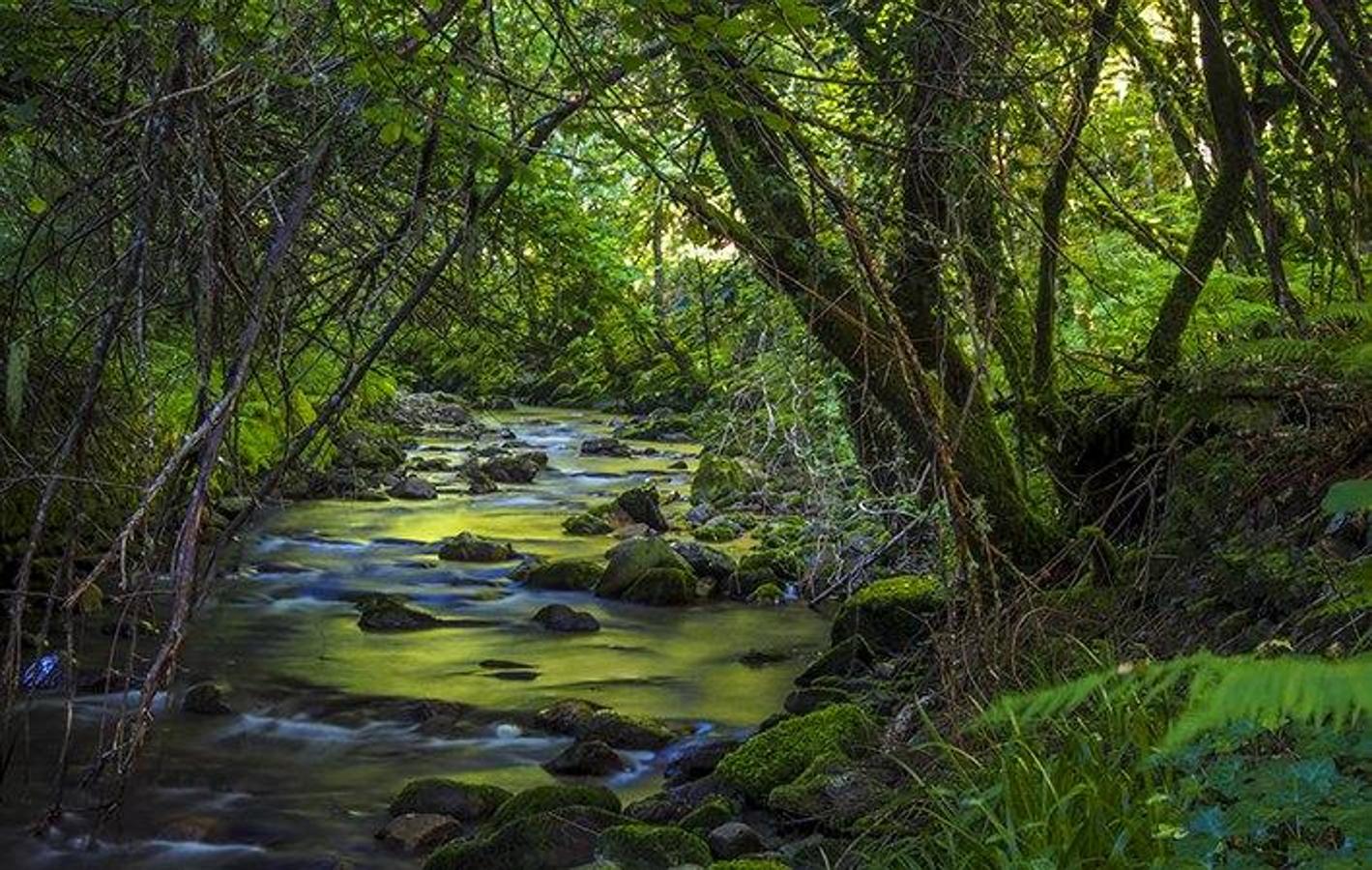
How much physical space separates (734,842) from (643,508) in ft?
28.1

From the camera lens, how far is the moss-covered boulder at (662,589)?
410 inches

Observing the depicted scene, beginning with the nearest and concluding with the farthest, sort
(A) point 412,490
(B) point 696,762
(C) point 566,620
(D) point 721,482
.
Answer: (B) point 696,762 < (C) point 566,620 < (D) point 721,482 < (A) point 412,490

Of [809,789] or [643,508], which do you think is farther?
[643,508]

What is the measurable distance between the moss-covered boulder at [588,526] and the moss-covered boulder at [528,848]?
822cm

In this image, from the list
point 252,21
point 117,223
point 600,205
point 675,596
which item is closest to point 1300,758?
point 252,21

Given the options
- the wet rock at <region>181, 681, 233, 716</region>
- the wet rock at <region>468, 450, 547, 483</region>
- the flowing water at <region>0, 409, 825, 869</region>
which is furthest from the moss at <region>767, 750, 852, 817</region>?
the wet rock at <region>468, 450, 547, 483</region>

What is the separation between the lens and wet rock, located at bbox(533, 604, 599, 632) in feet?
31.7

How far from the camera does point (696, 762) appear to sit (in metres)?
6.49

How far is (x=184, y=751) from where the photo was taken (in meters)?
6.81

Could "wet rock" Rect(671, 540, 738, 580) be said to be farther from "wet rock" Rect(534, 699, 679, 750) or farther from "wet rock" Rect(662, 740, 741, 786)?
"wet rock" Rect(662, 740, 741, 786)

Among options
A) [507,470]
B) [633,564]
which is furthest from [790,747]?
[507,470]

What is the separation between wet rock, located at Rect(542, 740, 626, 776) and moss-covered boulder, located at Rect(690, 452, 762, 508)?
747cm

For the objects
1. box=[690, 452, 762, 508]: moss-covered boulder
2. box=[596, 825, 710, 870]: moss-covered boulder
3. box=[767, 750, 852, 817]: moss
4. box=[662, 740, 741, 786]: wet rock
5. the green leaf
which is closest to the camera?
the green leaf

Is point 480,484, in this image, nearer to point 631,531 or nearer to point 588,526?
point 588,526
